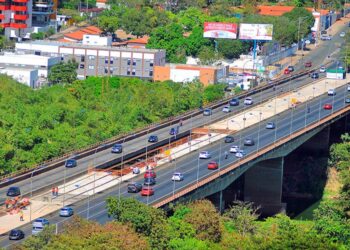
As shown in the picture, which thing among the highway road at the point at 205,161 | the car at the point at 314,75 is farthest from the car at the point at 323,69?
the highway road at the point at 205,161

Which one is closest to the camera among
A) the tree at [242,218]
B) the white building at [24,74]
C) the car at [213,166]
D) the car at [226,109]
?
the tree at [242,218]

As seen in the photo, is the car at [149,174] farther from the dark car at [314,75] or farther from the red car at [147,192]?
the dark car at [314,75]

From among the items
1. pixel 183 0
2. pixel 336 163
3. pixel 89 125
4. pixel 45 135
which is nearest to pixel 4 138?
pixel 45 135

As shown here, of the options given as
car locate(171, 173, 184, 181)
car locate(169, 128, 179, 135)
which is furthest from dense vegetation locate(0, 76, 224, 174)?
car locate(171, 173, 184, 181)

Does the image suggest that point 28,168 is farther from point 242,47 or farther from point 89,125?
point 242,47

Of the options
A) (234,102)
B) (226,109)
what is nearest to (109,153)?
(226,109)
